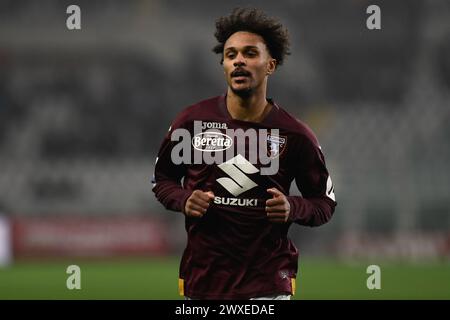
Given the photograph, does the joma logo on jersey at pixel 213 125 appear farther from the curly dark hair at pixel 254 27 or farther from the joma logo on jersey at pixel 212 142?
the curly dark hair at pixel 254 27

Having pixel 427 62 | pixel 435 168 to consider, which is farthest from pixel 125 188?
pixel 427 62

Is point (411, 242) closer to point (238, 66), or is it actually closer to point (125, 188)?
point (125, 188)

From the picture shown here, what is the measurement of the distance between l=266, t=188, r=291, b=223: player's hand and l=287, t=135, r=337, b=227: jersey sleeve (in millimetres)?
197

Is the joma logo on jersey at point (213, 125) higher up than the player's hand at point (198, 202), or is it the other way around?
the joma logo on jersey at point (213, 125)

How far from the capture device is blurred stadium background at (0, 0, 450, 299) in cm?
1872

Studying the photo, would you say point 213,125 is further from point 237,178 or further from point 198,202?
point 198,202

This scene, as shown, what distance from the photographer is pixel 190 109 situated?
494cm

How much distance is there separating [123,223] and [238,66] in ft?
48.1

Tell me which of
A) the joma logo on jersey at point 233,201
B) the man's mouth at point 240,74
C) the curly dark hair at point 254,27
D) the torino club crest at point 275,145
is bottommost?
the joma logo on jersey at point 233,201

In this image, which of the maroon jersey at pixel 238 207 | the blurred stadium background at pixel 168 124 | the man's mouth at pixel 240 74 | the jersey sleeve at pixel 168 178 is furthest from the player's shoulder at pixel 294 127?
the blurred stadium background at pixel 168 124

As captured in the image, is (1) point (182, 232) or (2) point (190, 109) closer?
(2) point (190, 109)

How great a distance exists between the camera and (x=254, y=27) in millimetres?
4875

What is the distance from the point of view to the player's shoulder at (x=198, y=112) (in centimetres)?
486

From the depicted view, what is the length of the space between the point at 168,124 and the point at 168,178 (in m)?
17.5
